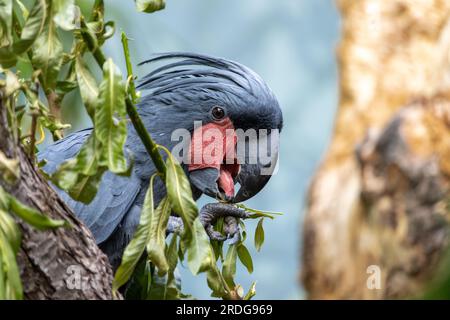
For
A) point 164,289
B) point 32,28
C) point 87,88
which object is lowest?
point 164,289

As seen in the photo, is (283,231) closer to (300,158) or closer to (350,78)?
(300,158)

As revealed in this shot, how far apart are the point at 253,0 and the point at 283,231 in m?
2.10

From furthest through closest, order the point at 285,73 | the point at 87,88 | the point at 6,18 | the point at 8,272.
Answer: the point at 285,73
the point at 87,88
the point at 6,18
the point at 8,272

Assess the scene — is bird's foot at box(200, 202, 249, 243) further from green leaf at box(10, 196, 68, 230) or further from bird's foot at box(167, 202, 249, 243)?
green leaf at box(10, 196, 68, 230)

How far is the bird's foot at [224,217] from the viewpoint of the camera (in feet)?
6.70

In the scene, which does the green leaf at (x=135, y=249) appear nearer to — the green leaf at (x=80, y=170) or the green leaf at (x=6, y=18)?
the green leaf at (x=80, y=170)

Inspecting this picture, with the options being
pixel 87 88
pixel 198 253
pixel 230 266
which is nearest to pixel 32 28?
pixel 87 88

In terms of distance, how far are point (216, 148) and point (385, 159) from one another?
2.45 metres

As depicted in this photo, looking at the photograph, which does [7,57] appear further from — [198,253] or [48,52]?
[198,253]

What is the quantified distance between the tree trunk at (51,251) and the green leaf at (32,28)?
107 millimetres

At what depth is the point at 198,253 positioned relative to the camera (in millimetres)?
1479

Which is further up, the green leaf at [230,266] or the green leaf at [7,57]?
the green leaf at [7,57]

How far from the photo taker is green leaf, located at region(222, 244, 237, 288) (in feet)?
6.25

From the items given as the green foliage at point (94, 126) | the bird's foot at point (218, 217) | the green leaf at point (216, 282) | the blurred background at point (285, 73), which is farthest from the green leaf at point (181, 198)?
the blurred background at point (285, 73)
